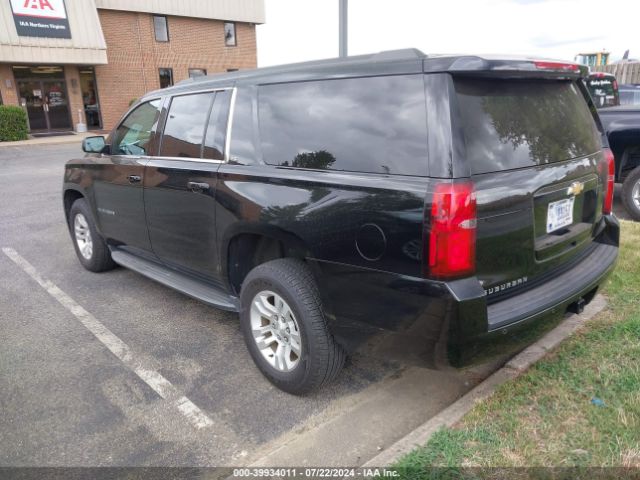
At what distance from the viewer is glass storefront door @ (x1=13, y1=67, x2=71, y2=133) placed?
73.3 feet

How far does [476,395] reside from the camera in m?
2.95

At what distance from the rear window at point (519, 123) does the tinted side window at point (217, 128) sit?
1659mm

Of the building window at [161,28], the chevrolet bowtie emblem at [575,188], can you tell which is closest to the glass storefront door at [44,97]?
the building window at [161,28]

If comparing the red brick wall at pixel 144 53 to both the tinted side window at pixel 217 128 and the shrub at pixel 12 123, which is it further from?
the tinted side window at pixel 217 128

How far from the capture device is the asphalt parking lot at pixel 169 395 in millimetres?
2713

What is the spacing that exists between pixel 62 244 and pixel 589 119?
6.00 m

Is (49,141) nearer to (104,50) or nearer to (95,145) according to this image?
(104,50)

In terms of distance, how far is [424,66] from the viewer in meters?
2.38

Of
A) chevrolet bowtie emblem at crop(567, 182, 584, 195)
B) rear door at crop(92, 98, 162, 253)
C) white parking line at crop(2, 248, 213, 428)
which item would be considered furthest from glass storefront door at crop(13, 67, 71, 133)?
chevrolet bowtie emblem at crop(567, 182, 584, 195)

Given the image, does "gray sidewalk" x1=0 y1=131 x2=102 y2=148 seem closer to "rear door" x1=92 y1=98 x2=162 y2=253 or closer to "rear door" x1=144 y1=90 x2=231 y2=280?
"rear door" x1=92 y1=98 x2=162 y2=253

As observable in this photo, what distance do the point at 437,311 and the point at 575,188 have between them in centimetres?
120

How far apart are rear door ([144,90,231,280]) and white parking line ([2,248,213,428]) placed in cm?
73

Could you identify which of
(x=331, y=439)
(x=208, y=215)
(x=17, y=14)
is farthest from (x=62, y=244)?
(x=17, y=14)

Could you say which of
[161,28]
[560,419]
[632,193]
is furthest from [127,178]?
[161,28]
